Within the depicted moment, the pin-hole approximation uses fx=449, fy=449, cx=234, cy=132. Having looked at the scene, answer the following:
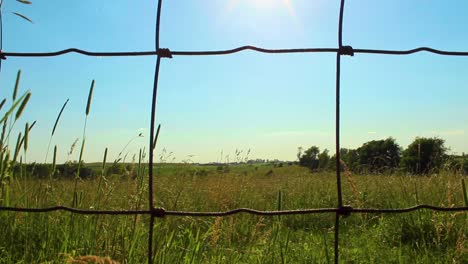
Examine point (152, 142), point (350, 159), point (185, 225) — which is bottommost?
point (185, 225)

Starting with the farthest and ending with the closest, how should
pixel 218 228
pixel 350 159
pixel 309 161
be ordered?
pixel 309 161
pixel 350 159
pixel 218 228

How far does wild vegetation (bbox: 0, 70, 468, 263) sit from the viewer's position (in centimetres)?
195

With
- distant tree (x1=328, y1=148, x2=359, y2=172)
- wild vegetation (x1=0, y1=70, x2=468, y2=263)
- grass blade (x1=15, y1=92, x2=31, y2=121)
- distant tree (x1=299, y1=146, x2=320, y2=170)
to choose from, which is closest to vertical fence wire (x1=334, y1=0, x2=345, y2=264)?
wild vegetation (x1=0, y1=70, x2=468, y2=263)

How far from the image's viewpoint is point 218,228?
7.42 feet

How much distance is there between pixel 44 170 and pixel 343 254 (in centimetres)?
211

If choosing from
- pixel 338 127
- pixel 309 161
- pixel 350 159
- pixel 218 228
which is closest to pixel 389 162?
pixel 350 159

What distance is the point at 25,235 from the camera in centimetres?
212

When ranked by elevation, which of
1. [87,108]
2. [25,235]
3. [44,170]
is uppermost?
[87,108]

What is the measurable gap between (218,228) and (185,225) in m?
1.39

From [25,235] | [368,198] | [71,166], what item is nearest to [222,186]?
[368,198]

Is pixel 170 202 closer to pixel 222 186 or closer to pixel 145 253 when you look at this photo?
pixel 222 186

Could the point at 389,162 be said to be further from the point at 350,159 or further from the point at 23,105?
the point at 23,105

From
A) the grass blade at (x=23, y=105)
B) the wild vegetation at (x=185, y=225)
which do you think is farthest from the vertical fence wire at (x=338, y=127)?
the grass blade at (x=23, y=105)

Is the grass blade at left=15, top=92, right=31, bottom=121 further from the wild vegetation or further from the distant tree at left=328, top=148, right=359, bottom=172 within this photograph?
the distant tree at left=328, top=148, right=359, bottom=172
